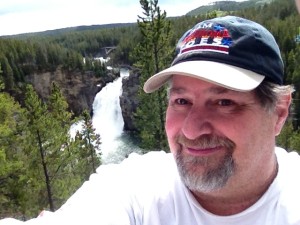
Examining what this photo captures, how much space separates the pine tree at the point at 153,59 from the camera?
Result: 19469 millimetres

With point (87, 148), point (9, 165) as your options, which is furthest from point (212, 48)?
point (87, 148)

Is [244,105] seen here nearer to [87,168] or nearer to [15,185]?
[15,185]

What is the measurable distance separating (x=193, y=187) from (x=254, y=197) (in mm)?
272

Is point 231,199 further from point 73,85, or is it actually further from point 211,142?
point 73,85

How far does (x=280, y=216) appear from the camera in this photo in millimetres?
1425

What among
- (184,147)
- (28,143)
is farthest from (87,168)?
(184,147)

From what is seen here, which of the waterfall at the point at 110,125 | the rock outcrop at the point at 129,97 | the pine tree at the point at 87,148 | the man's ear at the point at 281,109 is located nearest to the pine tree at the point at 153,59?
the pine tree at the point at 87,148

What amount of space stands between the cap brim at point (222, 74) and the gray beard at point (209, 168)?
227 mm

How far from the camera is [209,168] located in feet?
4.93

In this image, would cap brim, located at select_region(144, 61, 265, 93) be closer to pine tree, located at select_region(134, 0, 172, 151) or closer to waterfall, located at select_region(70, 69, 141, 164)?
pine tree, located at select_region(134, 0, 172, 151)

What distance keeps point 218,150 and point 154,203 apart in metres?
0.34

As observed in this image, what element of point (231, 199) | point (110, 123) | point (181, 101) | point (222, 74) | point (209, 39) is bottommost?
point (110, 123)

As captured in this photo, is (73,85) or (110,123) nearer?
(110,123)

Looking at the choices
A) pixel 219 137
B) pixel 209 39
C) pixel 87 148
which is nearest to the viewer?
pixel 219 137
